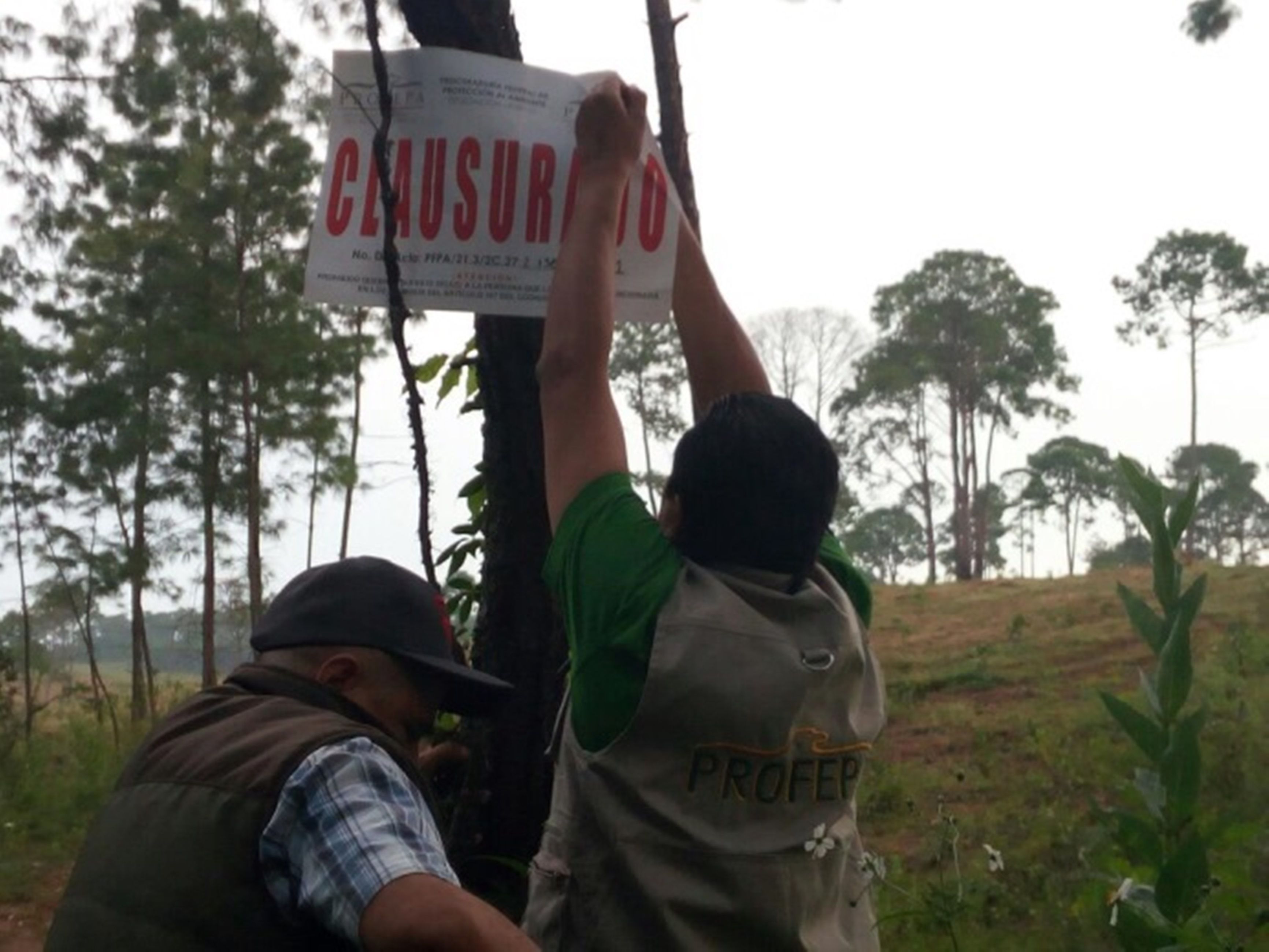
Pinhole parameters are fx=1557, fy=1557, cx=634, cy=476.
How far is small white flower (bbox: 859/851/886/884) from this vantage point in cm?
181

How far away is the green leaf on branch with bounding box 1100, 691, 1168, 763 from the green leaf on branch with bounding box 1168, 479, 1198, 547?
0.21 m

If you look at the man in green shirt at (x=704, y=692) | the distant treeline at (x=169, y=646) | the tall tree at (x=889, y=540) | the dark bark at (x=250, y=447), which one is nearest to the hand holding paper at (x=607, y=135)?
the man in green shirt at (x=704, y=692)

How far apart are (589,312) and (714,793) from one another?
573 millimetres

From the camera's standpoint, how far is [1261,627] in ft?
41.6

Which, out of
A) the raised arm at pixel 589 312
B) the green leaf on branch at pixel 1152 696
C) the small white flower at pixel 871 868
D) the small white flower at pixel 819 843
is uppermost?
the raised arm at pixel 589 312

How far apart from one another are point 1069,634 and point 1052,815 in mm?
7457

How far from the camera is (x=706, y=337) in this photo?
217 cm

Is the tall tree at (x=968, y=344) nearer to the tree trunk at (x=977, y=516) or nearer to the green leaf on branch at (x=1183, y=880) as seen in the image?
the tree trunk at (x=977, y=516)

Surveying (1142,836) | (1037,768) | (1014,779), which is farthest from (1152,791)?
(1037,768)

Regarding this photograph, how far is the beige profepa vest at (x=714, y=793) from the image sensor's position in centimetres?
157

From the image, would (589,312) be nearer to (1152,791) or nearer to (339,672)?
(339,672)

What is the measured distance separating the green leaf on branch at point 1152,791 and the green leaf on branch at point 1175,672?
0.09 m

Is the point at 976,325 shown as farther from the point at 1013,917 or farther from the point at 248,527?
the point at 1013,917

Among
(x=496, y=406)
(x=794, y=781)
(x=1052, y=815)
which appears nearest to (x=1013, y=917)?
(x=1052, y=815)
